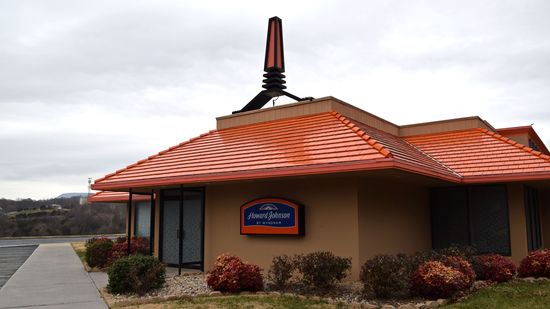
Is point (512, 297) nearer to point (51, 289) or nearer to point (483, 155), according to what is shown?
point (483, 155)

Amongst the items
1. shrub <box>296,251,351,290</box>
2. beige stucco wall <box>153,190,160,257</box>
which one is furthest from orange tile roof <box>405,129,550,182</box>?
beige stucco wall <box>153,190,160,257</box>

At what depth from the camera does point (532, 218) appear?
624 inches

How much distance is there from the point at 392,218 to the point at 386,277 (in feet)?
13.6

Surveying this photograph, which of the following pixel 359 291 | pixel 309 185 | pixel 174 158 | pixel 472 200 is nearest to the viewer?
pixel 359 291

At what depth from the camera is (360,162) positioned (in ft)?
35.9

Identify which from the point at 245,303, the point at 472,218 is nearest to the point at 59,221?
the point at 472,218

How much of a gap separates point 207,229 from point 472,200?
8412 mm

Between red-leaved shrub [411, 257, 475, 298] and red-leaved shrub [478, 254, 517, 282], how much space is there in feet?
6.39

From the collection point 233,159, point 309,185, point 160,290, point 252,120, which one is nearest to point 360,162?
point 309,185

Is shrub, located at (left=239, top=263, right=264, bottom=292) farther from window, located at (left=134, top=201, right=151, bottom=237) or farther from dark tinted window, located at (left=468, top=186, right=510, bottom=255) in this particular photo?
window, located at (left=134, top=201, right=151, bottom=237)

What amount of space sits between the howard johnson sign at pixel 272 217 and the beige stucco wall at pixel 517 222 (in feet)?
21.7

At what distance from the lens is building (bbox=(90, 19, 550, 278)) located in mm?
12297

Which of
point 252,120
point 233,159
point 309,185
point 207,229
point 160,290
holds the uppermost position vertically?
point 252,120

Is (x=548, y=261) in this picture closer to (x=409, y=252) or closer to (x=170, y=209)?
(x=409, y=252)
